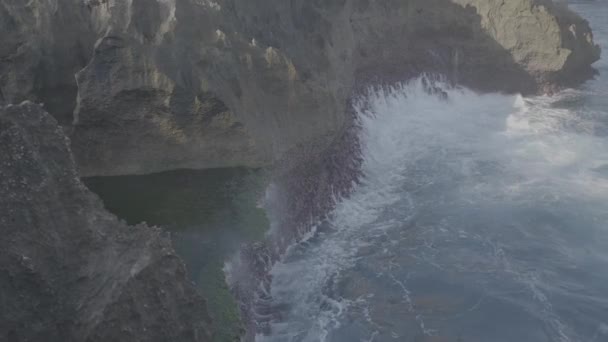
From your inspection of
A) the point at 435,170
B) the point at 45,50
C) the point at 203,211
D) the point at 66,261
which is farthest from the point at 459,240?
the point at 45,50

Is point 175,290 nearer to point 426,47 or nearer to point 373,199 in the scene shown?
point 373,199

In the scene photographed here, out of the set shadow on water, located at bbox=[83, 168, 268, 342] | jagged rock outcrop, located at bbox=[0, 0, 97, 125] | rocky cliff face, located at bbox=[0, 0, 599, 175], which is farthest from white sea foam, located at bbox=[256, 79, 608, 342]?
jagged rock outcrop, located at bbox=[0, 0, 97, 125]

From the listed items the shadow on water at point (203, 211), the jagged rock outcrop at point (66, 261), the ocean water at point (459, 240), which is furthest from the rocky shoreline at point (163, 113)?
the ocean water at point (459, 240)

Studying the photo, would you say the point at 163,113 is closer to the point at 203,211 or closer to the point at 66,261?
the point at 203,211

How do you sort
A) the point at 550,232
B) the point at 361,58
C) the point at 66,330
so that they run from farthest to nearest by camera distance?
the point at 361,58 → the point at 550,232 → the point at 66,330

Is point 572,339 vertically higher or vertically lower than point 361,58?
lower

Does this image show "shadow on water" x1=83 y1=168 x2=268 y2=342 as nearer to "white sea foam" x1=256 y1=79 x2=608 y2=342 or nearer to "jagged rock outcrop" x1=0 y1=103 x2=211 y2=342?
"white sea foam" x1=256 y1=79 x2=608 y2=342

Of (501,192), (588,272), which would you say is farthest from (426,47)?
(588,272)
